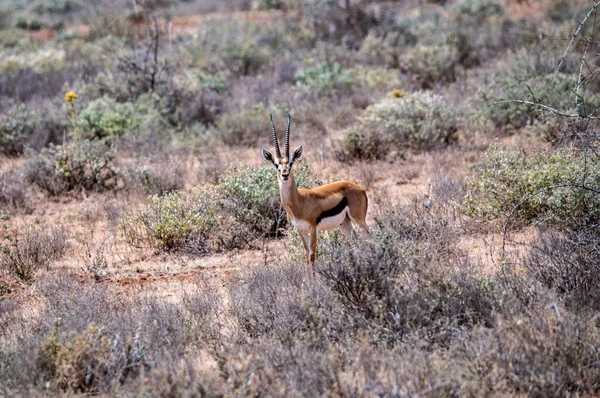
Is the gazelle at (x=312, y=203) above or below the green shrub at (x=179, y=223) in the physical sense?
above

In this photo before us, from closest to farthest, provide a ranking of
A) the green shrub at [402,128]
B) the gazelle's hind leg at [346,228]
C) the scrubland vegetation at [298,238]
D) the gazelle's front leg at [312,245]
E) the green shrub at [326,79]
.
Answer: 1. the scrubland vegetation at [298,238]
2. the gazelle's front leg at [312,245]
3. the gazelle's hind leg at [346,228]
4. the green shrub at [402,128]
5. the green shrub at [326,79]

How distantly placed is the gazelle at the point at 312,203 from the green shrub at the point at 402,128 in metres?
4.23

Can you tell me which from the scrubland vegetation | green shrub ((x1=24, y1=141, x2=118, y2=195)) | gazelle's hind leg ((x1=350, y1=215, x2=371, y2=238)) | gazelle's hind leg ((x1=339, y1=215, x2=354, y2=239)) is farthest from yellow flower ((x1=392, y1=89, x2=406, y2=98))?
gazelle's hind leg ((x1=350, y1=215, x2=371, y2=238))

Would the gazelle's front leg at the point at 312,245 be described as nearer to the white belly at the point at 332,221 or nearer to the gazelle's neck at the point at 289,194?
the white belly at the point at 332,221

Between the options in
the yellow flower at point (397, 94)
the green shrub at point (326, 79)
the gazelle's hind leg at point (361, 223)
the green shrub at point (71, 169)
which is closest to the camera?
the gazelle's hind leg at point (361, 223)

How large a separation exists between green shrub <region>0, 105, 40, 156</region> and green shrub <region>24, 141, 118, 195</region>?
70.0 inches

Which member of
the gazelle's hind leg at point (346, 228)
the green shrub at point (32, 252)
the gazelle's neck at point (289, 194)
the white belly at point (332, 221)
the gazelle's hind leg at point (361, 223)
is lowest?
the green shrub at point (32, 252)

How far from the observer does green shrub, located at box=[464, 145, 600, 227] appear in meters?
6.86

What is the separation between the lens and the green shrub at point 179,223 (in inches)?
321

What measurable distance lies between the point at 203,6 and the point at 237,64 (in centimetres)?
1707

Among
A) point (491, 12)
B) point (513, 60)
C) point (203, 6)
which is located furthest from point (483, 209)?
point (203, 6)

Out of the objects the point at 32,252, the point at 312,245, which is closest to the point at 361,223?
the point at 312,245

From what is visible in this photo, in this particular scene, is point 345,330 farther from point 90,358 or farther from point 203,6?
point 203,6

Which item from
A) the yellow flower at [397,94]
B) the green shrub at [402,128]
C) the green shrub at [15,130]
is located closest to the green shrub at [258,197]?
the green shrub at [402,128]
